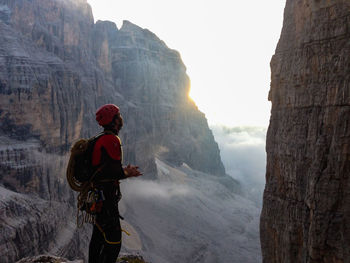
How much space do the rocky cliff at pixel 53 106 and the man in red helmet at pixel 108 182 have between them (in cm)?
3836

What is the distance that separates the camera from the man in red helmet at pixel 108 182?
753 centimetres

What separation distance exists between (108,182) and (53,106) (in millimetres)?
A: 62597

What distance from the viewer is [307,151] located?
18.2 m

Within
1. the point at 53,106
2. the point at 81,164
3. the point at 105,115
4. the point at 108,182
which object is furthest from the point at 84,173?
the point at 53,106

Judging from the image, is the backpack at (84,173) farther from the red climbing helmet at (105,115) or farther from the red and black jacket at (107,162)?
the red climbing helmet at (105,115)

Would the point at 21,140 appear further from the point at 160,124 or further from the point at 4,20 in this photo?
the point at 160,124

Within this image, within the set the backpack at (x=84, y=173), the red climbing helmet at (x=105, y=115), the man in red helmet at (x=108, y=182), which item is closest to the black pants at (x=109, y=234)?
the man in red helmet at (x=108, y=182)

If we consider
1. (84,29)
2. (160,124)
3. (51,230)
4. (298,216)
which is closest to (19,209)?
(51,230)

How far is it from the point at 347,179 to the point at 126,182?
291ft

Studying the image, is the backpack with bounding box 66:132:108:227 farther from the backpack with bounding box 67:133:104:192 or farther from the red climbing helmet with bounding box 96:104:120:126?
the red climbing helmet with bounding box 96:104:120:126

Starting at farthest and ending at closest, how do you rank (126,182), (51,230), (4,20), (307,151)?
(126,182) < (4,20) < (51,230) < (307,151)

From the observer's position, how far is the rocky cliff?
49.8 m

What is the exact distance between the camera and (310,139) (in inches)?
709

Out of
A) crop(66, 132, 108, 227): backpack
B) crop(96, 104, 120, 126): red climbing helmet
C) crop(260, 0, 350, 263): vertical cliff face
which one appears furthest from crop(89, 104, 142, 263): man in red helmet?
crop(260, 0, 350, 263): vertical cliff face
